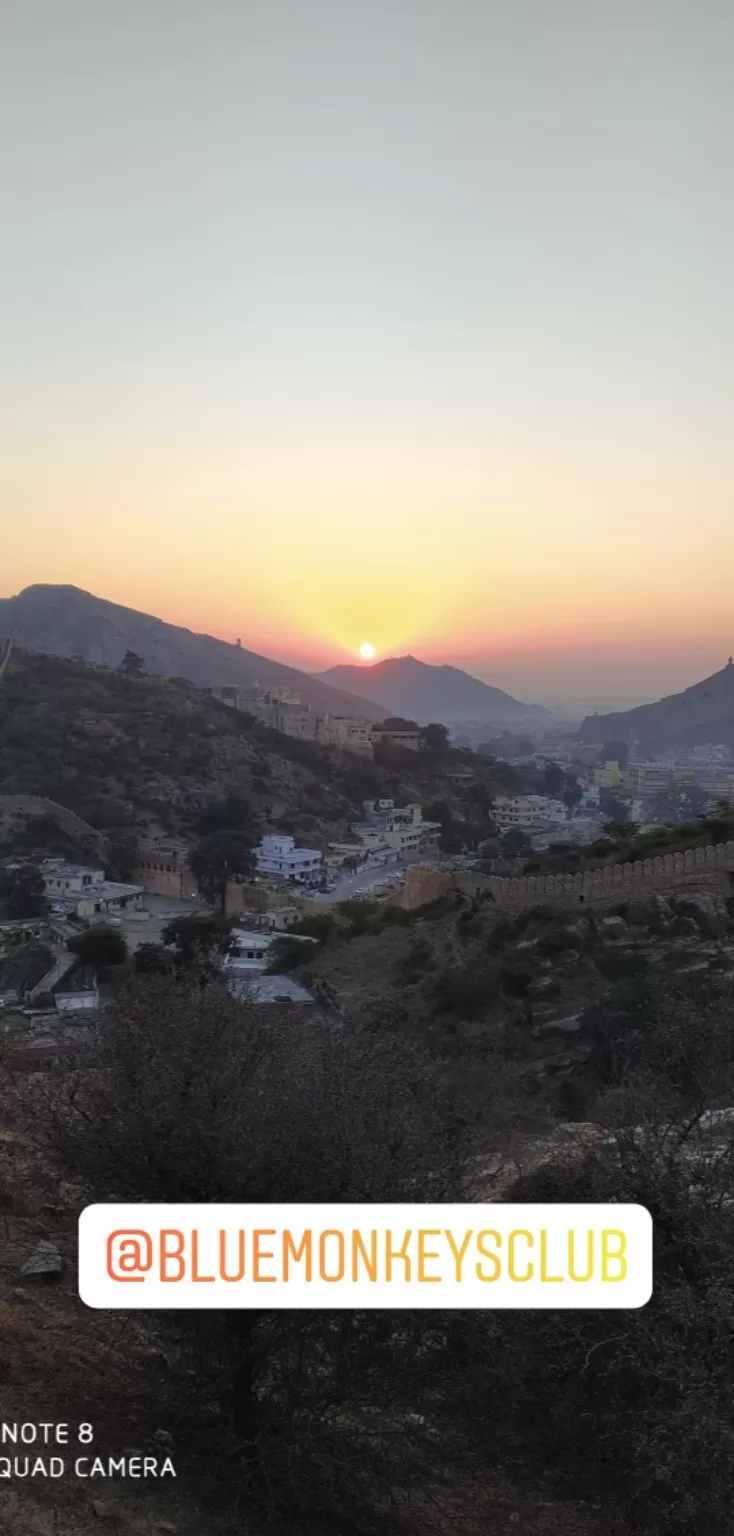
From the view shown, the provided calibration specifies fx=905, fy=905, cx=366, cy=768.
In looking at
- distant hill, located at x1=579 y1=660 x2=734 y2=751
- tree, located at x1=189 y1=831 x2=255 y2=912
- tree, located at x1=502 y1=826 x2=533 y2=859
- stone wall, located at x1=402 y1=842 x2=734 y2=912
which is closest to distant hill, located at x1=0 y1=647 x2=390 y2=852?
tree, located at x1=189 y1=831 x2=255 y2=912

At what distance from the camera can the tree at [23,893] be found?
32375 mm

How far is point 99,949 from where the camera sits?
23.7 metres

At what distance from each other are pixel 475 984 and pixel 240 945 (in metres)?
9.73

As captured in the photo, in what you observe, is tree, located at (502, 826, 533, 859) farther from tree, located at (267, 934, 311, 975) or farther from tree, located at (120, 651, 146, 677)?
tree, located at (120, 651, 146, 677)

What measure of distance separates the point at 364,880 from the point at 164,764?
61.4 ft

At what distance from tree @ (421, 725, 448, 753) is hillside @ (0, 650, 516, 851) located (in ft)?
9.64

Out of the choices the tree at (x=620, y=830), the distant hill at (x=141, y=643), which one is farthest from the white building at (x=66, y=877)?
the distant hill at (x=141, y=643)

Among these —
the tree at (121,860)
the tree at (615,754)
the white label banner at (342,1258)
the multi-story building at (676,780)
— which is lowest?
the tree at (121,860)

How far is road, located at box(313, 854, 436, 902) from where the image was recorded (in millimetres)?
32969

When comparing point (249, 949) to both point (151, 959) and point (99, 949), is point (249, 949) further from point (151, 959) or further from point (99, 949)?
point (99, 949)

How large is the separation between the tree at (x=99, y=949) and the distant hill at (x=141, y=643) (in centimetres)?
11314

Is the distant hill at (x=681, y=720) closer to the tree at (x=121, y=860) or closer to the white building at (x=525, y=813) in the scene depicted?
the white building at (x=525, y=813)

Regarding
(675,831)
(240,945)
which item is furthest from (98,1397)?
(240,945)

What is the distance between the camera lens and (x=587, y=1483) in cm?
436
